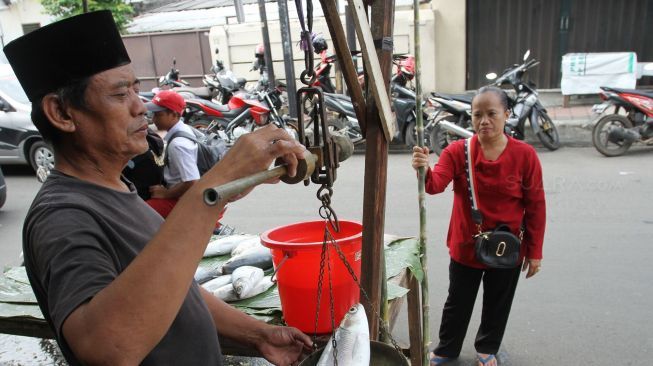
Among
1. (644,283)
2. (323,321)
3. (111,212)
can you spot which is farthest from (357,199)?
(111,212)

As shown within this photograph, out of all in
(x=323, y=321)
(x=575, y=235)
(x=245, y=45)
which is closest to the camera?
(x=323, y=321)

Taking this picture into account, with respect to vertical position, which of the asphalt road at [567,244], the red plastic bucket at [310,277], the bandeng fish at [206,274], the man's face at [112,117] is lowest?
the asphalt road at [567,244]

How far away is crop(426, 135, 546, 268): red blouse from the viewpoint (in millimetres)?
2557

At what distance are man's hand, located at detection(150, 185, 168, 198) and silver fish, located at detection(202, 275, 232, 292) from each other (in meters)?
1.62

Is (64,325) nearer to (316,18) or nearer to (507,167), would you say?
(507,167)

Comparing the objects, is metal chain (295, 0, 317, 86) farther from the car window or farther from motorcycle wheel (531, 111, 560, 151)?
the car window

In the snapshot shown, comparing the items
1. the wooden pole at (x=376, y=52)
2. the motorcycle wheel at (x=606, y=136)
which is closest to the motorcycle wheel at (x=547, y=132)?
the motorcycle wheel at (x=606, y=136)

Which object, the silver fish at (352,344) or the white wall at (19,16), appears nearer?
the silver fish at (352,344)

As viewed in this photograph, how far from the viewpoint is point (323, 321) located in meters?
1.66

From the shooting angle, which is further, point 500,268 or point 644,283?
point 644,283

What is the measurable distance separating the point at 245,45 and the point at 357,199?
7.36 metres

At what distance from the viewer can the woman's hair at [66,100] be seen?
1.09 m

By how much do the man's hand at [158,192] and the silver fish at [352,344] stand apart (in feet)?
8.66

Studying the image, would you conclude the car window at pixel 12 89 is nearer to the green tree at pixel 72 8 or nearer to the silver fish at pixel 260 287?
the green tree at pixel 72 8
